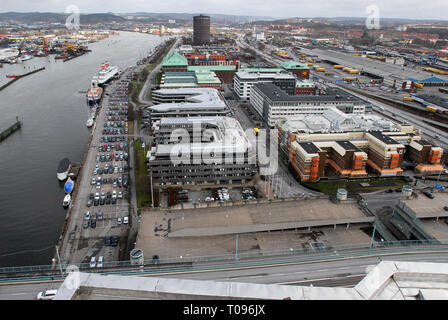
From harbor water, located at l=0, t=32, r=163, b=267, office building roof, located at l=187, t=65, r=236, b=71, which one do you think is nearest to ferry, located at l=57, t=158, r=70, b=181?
harbor water, located at l=0, t=32, r=163, b=267

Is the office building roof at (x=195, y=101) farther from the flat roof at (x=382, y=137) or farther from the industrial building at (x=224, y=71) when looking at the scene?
the industrial building at (x=224, y=71)

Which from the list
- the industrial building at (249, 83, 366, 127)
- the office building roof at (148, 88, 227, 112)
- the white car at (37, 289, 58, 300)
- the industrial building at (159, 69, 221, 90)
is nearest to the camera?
the white car at (37, 289, 58, 300)

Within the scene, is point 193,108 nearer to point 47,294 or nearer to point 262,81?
point 262,81

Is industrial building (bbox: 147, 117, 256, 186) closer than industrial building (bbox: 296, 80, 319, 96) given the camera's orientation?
Yes

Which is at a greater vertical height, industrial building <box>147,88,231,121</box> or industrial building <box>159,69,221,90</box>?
industrial building <box>159,69,221,90</box>

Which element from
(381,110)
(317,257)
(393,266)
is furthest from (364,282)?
(381,110)

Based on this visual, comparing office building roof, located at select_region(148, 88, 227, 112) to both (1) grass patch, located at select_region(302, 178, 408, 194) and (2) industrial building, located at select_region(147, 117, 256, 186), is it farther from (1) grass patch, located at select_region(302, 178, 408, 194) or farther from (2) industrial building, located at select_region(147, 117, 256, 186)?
(1) grass patch, located at select_region(302, 178, 408, 194)

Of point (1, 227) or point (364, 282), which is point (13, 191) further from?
point (364, 282)
